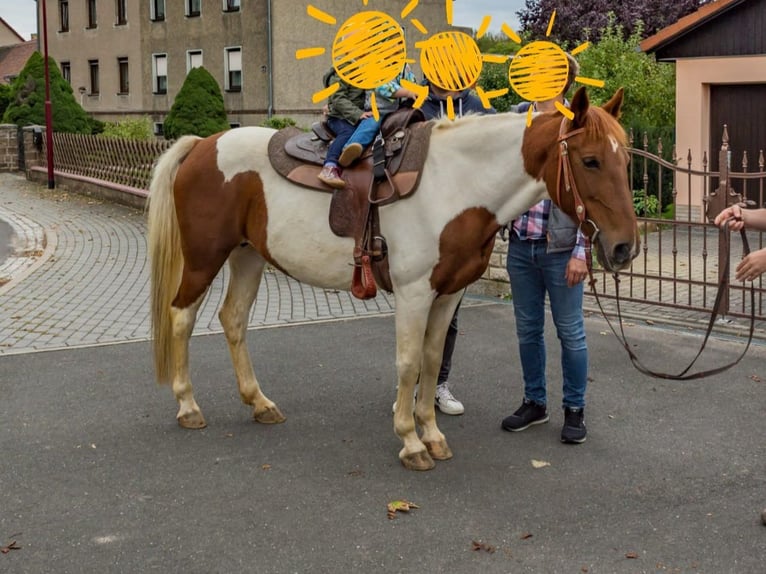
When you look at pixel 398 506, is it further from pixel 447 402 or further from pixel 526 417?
pixel 447 402

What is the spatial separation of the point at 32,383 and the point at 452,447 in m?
3.29

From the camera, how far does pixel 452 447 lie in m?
5.40

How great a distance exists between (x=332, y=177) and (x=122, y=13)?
37839 millimetres

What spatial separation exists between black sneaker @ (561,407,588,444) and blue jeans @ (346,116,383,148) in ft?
6.40

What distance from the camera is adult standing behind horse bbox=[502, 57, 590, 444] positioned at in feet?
17.0

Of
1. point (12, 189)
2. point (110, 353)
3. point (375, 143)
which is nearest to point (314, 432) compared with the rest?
point (375, 143)

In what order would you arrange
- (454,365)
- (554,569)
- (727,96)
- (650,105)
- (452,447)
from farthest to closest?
(650,105), (727,96), (454,365), (452,447), (554,569)

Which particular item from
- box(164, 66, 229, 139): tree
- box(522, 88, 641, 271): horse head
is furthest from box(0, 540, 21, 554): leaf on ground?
box(164, 66, 229, 139): tree

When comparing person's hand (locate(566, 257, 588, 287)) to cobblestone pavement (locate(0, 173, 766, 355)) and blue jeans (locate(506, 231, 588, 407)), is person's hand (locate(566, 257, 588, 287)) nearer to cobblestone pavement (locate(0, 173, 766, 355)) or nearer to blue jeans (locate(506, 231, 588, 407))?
blue jeans (locate(506, 231, 588, 407))

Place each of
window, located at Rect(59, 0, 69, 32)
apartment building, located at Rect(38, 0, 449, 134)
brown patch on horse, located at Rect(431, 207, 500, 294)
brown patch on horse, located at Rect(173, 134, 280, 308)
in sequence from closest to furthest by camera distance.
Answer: brown patch on horse, located at Rect(431, 207, 500, 294)
brown patch on horse, located at Rect(173, 134, 280, 308)
apartment building, located at Rect(38, 0, 449, 134)
window, located at Rect(59, 0, 69, 32)

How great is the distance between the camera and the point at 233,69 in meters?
34.5

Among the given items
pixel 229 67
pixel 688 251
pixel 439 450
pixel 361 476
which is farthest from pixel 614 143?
pixel 229 67

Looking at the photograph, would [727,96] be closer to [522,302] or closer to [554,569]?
[522,302]

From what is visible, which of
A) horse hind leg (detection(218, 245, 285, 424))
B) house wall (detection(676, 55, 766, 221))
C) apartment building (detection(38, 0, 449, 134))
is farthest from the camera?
apartment building (detection(38, 0, 449, 134))
